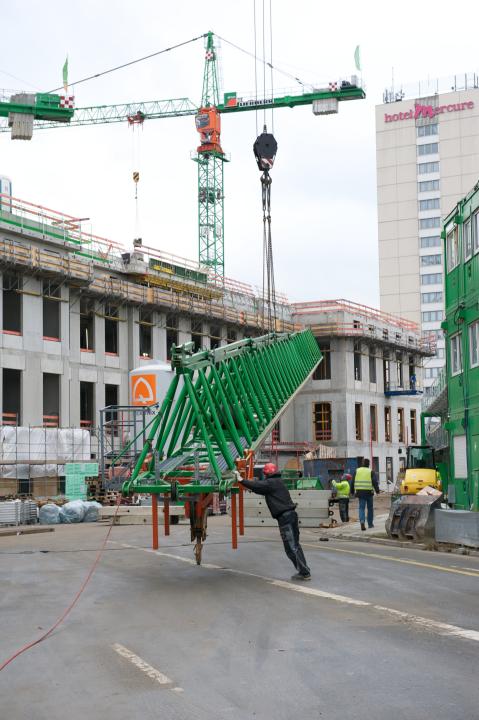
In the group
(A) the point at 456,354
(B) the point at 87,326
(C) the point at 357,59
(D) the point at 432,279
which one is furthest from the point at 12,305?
(D) the point at 432,279

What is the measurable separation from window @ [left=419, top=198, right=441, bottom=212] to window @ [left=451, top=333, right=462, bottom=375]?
360 feet

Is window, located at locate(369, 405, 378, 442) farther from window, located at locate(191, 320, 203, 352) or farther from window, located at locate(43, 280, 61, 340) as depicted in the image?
window, located at locate(43, 280, 61, 340)

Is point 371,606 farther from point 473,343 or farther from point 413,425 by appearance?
point 413,425

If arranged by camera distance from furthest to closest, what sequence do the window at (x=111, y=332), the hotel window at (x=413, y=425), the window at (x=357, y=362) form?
the hotel window at (x=413, y=425) → the window at (x=357, y=362) → the window at (x=111, y=332)

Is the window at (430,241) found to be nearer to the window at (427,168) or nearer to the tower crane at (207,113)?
the window at (427,168)

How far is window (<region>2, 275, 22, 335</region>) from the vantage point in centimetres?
4259

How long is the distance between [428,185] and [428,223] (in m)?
5.90

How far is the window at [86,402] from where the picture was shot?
48.5m

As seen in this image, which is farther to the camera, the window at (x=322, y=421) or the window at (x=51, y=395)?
the window at (x=322, y=421)

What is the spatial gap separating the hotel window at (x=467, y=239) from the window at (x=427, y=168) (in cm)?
11208

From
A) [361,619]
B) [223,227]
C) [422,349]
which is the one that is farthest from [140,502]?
[223,227]

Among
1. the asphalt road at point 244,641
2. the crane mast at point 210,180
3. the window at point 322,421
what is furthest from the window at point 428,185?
the asphalt road at point 244,641

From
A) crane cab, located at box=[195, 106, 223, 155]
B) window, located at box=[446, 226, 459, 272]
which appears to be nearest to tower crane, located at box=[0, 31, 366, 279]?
crane cab, located at box=[195, 106, 223, 155]

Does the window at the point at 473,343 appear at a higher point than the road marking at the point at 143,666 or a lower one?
higher
